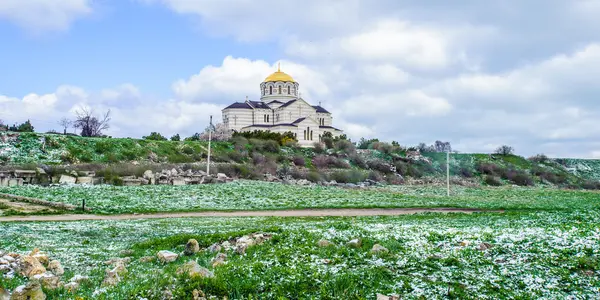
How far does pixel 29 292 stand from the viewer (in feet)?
→ 30.3

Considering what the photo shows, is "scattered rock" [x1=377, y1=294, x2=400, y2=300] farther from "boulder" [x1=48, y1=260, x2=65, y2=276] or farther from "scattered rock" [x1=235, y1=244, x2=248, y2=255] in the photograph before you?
"boulder" [x1=48, y1=260, x2=65, y2=276]

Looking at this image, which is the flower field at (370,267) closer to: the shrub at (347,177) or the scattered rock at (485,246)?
the scattered rock at (485,246)

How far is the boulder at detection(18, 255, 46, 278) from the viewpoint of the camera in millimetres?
10953

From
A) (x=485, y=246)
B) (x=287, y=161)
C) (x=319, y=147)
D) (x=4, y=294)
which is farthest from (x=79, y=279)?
(x=319, y=147)

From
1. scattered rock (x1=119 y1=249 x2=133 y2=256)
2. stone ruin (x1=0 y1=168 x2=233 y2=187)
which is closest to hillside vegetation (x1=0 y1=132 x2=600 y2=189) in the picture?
stone ruin (x1=0 y1=168 x2=233 y2=187)

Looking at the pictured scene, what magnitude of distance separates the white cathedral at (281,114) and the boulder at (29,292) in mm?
89786

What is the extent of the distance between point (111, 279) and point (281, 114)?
99.5 m

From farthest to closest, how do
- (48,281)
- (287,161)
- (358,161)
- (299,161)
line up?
(358,161) → (299,161) → (287,161) → (48,281)

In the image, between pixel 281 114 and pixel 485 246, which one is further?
pixel 281 114

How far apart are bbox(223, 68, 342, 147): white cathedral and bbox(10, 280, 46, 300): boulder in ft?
295

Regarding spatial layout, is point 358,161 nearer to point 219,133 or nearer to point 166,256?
point 219,133

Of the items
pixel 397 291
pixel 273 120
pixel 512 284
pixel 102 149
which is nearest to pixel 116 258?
pixel 397 291

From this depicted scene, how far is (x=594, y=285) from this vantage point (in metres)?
9.96

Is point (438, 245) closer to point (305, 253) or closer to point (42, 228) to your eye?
point (305, 253)
